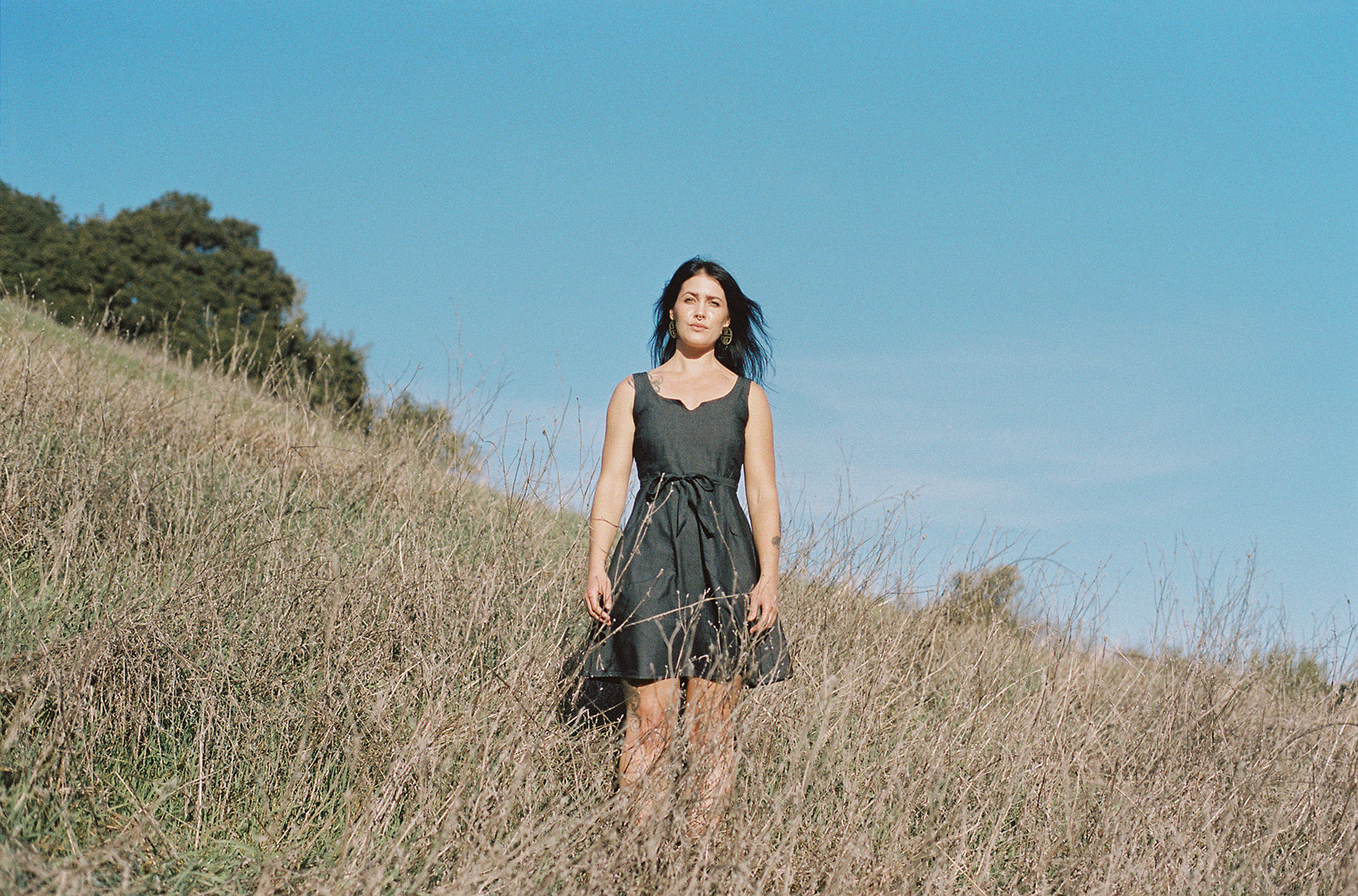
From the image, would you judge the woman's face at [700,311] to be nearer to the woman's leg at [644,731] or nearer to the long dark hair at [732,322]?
the long dark hair at [732,322]

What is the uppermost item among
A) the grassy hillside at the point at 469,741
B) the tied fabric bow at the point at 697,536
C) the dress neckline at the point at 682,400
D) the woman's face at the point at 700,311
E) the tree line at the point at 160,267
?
the tree line at the point at 160,267

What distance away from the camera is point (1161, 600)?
15.3 feet

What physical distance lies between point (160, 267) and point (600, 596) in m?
24.1

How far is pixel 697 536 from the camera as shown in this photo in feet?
9.11

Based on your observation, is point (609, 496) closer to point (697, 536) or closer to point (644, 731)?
point (697, 536)

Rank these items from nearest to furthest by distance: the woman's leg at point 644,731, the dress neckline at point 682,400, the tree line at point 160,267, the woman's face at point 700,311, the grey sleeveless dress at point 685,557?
the woman's leg at point 644,731
the grey sleeveless dress at point 685,557
the dress neckline at point 682,400
the woman's face at point 700,311
the tree line at point 160,267

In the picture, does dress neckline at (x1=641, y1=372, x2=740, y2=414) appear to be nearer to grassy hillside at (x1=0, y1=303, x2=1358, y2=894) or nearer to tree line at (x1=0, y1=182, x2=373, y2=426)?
grassy hillside at (x1=0, y1=303, x2=1358, y2=894)

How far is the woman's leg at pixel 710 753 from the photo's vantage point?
2266 millimetres

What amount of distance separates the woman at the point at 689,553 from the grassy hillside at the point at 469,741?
0.64 feet

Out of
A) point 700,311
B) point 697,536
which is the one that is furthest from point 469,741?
point 700,311

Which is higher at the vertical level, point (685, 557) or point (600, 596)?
point (685, 557)

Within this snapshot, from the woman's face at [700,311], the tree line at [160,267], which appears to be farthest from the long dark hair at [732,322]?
the tree line at [160,267]

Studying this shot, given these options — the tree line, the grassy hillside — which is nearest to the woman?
the grassy hillside

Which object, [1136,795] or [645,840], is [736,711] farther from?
[1136,795]
